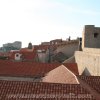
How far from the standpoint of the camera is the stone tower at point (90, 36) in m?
35.2

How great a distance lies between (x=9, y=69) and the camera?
3011 cm

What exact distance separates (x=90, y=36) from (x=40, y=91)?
24.2 metres

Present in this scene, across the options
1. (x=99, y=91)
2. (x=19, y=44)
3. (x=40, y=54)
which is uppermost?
(x=99, y=91)

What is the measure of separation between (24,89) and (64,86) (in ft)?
5.07

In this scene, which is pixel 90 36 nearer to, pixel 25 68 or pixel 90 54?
pixel 25 68

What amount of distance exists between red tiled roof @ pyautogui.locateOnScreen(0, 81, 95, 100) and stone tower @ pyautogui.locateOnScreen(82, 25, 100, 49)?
23205 mm

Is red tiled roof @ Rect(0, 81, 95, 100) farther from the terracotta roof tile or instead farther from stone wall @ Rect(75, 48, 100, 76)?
stone wall @ Rect(75, 48, 100, 76)

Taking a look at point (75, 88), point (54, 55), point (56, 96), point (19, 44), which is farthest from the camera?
point (19, 44)

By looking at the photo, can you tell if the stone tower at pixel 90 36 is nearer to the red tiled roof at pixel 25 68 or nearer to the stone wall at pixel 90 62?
the red tiled roof at pixel 25 68

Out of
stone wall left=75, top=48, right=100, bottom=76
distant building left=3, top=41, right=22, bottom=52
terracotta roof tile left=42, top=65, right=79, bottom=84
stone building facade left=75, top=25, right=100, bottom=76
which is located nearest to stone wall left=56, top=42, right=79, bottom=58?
stone building facade left=75, top=25, right=100, bottom=76

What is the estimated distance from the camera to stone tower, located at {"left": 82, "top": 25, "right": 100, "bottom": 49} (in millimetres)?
35156

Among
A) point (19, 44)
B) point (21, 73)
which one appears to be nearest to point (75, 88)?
point (21, 73)

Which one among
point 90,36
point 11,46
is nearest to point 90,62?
point 90,36

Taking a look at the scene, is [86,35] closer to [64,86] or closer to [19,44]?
[64,86]
